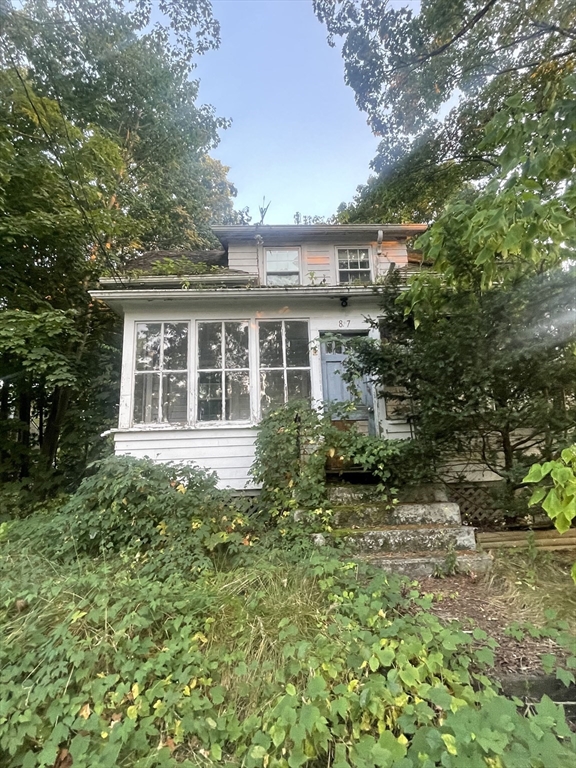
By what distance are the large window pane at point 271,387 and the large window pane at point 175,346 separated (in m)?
1.36

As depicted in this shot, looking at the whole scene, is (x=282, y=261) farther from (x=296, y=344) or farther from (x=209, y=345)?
(x=209, y=345)

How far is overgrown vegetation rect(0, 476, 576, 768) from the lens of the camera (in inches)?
74.9

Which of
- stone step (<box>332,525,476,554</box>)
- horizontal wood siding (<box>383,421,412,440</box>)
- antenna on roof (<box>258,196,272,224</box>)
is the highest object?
antenna on roof (<box>258,196,272,224</box>)

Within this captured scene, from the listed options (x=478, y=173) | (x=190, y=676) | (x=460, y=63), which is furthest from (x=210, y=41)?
(x=190, y=676)

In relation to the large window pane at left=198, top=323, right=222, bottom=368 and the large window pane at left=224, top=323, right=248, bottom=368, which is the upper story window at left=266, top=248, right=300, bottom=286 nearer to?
the large window pane at left=224, top=323, right=248, bottom=368

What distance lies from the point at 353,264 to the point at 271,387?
471 centimetres

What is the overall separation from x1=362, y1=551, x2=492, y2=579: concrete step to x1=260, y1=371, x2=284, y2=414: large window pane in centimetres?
323

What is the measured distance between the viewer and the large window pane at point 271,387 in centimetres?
646

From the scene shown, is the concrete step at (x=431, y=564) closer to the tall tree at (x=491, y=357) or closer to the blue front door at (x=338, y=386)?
the tall tree at (x=491, y=357)

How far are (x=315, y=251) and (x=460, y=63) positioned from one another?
4.35 m

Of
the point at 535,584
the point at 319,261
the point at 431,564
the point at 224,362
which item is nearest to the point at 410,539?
the point at 431,564

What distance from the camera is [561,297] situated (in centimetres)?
424

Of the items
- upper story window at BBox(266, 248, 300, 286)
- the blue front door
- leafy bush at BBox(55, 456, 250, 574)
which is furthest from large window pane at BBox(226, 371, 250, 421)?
upper story window at BBox(266, 248, 300, 286)

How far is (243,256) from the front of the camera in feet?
30.5
